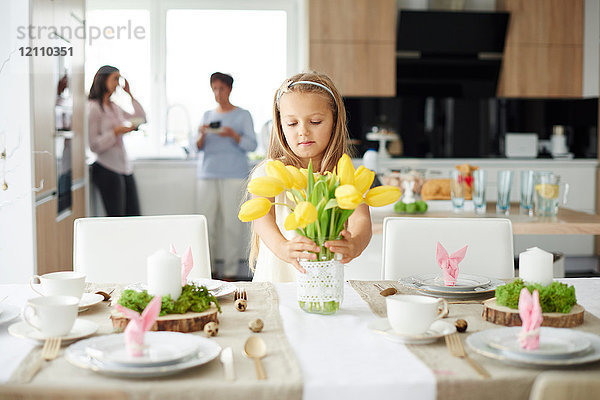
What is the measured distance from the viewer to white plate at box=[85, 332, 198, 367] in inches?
37.5

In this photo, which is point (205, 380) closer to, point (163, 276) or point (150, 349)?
point (150, 349)

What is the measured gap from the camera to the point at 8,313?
1.27 metres

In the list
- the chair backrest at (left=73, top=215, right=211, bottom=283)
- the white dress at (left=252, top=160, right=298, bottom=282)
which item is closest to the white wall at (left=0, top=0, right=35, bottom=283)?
the chair backrest at (left=73, top=215, right=211, bottom=283)

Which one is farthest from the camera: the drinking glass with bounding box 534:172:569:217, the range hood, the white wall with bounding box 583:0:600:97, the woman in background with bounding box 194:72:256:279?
the white wall with bounding box 583:0:600:97

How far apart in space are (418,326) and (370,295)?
389mm

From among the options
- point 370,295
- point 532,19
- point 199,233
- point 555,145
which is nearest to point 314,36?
point 532,19

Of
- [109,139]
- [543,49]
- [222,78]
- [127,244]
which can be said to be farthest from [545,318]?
[543,49]

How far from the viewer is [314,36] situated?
5312mm

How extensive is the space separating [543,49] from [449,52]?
76 centimetres

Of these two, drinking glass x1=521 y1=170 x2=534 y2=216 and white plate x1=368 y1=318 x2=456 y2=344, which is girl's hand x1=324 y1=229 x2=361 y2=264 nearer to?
white plate x1=368 y1=318 x2=456 y2=344

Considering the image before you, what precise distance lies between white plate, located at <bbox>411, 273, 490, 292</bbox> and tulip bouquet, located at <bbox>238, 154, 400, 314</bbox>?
1.01 feet

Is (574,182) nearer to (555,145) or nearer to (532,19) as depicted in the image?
(555,145)

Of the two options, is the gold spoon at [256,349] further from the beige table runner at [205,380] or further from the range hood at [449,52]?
the range hood at [449,52]

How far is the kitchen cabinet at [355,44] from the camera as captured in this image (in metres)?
5.31
